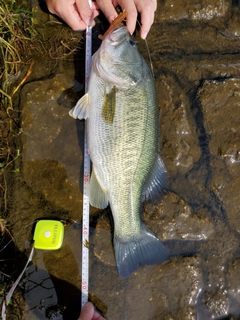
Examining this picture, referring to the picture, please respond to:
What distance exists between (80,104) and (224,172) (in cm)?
146

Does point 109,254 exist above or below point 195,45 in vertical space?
below

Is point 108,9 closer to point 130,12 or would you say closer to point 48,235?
point 130,12

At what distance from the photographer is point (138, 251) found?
8.70ft

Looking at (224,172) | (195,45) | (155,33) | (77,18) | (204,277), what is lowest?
(204,277)

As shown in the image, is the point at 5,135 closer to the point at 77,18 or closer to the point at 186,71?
the point at 77,18

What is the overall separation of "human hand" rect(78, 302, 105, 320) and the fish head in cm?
179

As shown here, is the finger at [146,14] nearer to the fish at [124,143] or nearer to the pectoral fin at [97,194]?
the fish at [124,143]

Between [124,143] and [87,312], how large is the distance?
1.39m

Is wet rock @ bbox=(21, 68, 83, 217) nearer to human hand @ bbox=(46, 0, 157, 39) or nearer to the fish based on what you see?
the fish

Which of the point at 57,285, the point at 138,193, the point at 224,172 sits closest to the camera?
the point at 138,193

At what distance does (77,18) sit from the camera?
110 inches

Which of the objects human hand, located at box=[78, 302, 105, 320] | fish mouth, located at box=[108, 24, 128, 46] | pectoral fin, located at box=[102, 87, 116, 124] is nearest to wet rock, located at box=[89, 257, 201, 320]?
human hand, located at box=[78, 302, 105, 320]

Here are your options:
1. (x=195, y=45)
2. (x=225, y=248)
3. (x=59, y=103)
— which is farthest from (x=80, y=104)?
(x=225, y=248)

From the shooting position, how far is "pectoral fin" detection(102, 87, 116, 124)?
8.15 ft
